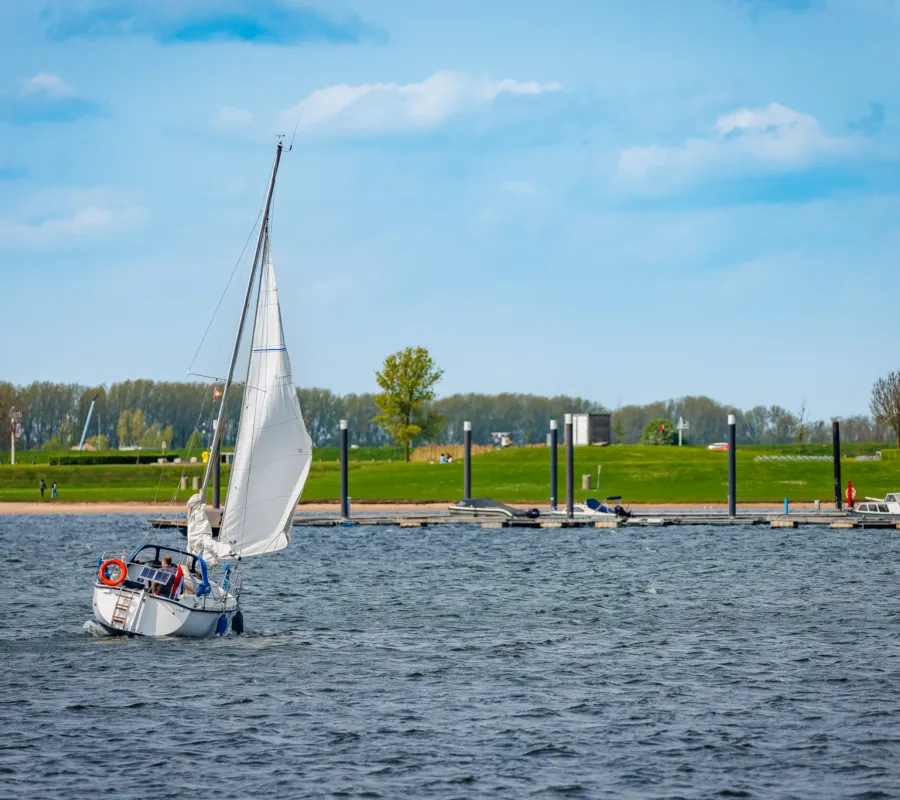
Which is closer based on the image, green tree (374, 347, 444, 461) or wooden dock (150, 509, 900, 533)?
wooden dock (150, 509, 900, 533)

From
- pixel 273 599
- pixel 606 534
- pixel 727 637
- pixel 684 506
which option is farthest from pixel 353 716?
pixel 684 506

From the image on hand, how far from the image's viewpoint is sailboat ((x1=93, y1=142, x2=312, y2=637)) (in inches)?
1367

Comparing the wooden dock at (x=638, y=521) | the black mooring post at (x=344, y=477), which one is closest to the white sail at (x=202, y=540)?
the wooden dock at (x=638, y=521)

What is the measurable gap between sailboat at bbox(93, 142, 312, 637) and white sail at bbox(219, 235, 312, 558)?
0.03 meters

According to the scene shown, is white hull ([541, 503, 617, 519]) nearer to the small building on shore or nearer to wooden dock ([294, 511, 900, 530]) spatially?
wooden dock ([294, 511, 900, 530])

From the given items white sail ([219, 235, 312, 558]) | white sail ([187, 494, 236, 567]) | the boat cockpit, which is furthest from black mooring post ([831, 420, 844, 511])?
the boat cockpit

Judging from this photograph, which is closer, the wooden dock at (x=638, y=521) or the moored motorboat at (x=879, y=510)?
the wooden dock at (x=638, y=521)

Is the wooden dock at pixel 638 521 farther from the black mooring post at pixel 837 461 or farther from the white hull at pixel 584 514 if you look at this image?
the black mooring post at pixel 837 461

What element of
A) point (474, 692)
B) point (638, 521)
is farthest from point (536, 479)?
point (474, 692)

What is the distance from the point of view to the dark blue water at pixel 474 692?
70.8 ft

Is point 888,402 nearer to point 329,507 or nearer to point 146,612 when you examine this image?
point 329,507

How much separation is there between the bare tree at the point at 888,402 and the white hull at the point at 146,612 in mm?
117724

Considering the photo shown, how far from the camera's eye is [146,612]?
3431 centimetres

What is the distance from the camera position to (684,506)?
323 ft
